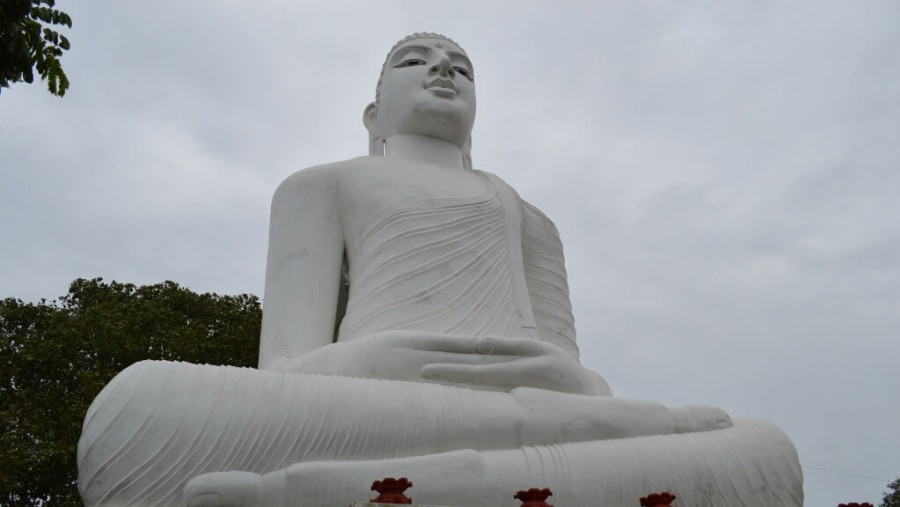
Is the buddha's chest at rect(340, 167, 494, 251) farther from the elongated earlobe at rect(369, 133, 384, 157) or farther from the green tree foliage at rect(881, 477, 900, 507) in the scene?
the green tree foliage at rect(881, 477, 900, 507)

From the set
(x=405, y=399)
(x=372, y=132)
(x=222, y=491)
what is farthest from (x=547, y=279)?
(x=222, y=491)

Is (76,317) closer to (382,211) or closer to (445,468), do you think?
(382,211)

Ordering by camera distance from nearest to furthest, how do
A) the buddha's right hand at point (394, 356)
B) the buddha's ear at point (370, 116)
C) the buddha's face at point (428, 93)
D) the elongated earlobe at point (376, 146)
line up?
1. the buddha's right hand at point (394, 356)
2. the buddha's face at point (428, 93)
3. the elongated earlobe at point (376, 146)
4. the buddha's ear at point (370, 116)

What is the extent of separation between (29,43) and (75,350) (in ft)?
25.9

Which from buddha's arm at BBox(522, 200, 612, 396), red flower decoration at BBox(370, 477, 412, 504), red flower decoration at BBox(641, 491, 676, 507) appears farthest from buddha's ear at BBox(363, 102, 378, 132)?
red flower decoration at BBox(641, 491, 676, 507)

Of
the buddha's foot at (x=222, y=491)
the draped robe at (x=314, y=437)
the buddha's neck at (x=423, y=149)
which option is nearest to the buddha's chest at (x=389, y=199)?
the buddha's neck at (x=423, y=149)

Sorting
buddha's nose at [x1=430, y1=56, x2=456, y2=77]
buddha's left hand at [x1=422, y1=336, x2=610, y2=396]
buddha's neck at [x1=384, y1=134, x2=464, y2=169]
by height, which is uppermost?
buddha's nose at [x1=430, y1=56, x2=456, y2=77]

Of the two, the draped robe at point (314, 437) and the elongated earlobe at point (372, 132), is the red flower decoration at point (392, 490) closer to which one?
the draped robe at point (314, 437)

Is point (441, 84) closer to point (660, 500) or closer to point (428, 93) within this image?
point (428, 93)

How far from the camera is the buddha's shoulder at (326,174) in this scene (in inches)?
233

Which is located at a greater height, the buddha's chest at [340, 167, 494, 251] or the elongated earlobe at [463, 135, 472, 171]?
the elongated earlobe at [463, 135, 472, 171]

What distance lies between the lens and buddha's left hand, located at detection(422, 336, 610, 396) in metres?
4.70

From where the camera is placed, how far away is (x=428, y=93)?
6539 millimetres

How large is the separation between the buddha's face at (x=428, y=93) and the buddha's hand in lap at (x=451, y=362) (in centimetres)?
216
